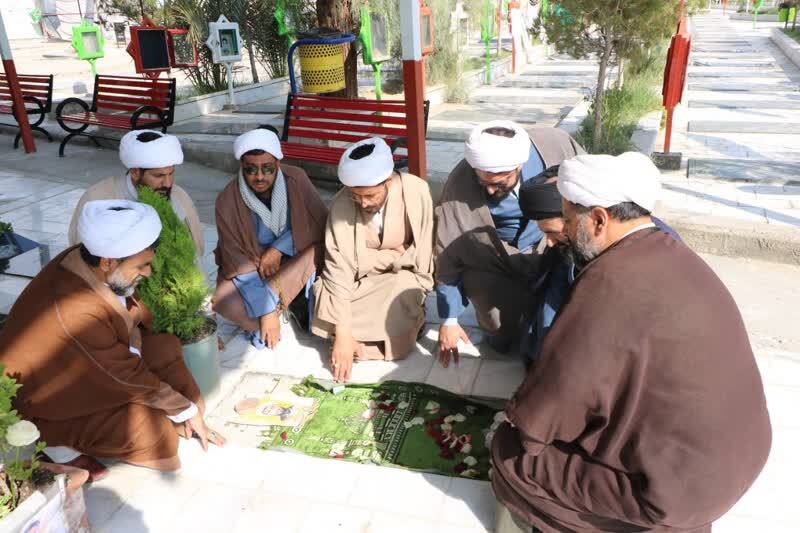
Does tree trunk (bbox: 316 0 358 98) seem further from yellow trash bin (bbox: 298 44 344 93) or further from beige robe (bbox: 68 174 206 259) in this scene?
beige robe (bbox: 68 174 206 259)

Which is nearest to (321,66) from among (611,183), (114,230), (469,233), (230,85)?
(469,233)

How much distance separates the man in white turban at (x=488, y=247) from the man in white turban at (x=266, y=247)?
78 cm

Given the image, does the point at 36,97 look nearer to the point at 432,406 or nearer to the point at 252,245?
the point at 252,245

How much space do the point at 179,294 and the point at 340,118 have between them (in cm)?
365

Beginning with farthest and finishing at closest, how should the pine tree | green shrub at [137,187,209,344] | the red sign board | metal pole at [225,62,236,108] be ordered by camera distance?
metal pole at [225,62,236,108] → the pine tree → the red sign board → green shrub at [137,187,209,344]

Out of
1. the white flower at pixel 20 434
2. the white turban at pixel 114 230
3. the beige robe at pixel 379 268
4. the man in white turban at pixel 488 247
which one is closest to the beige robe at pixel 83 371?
the white turban at pixel 114 230

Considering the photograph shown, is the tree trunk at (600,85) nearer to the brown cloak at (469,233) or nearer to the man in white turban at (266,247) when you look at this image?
the brown cloak at (469,233)

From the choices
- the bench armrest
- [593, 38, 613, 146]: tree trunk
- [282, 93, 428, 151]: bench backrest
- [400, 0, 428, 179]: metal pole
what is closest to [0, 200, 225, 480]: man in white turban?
[400, 0, 428, 179]: metal pole

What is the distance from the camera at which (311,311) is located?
12.0ft

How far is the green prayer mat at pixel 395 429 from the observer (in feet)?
9.10

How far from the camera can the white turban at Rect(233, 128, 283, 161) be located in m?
3.38

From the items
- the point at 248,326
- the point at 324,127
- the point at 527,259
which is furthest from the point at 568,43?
the point at 248,326

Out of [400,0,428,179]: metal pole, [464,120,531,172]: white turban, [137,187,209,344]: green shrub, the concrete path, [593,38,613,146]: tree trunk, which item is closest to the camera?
the concrete path

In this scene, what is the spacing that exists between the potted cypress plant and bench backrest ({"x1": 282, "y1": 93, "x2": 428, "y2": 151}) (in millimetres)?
3025
